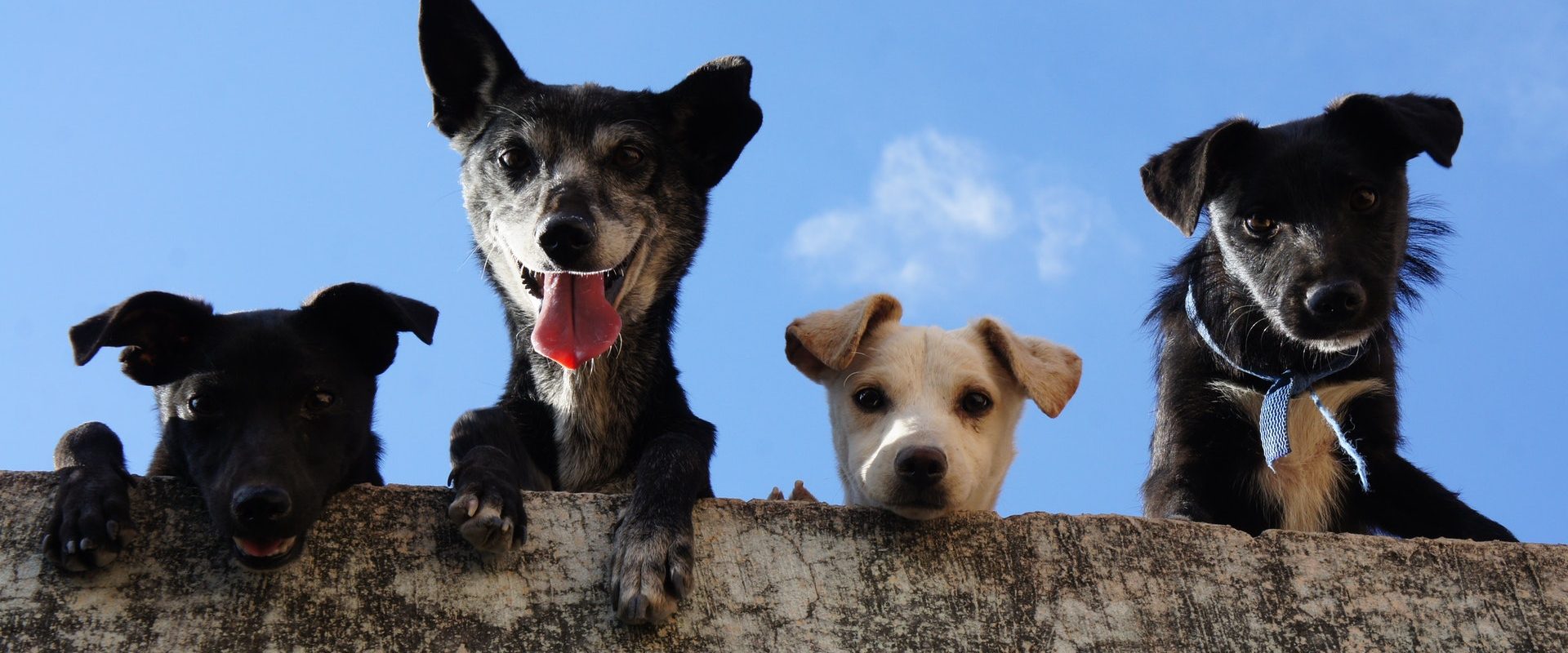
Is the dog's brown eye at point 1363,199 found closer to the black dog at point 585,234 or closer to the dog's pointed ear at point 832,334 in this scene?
the dog's pointed ear at point 832,334

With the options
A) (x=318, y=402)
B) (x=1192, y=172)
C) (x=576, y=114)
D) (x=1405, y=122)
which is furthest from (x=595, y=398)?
(x=1405, y=122)

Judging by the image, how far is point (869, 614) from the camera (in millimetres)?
3936

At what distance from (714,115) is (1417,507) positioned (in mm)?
3129

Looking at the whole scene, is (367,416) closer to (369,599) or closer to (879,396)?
(369,599)

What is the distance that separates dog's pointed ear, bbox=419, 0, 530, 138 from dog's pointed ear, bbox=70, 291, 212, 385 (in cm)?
184

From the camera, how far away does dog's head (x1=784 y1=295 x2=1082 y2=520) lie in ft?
15.5

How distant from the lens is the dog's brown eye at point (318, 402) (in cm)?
404

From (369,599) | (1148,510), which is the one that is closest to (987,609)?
(1148,510)

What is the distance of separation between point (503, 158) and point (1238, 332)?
296cm

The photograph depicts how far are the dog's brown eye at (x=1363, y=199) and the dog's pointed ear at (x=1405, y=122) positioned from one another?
26 cm

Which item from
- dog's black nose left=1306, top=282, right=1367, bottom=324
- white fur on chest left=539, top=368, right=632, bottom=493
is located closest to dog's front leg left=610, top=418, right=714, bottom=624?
white fur on chest left=539, top=368, right=632, bottom=493

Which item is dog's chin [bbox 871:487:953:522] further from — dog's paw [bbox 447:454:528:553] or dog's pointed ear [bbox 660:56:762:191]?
dog's pointed ear [bbox 660:56:762:191]

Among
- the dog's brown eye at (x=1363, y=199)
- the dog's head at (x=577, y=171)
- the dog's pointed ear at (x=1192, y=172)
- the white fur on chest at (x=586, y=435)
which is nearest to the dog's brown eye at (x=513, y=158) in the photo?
the dog's head at (x=577, y=171)

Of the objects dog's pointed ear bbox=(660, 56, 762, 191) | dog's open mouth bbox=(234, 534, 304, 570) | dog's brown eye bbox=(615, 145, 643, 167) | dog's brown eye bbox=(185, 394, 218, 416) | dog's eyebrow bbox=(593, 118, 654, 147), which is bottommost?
dog's open mouth bbox=(234, 534, 304, 570)
